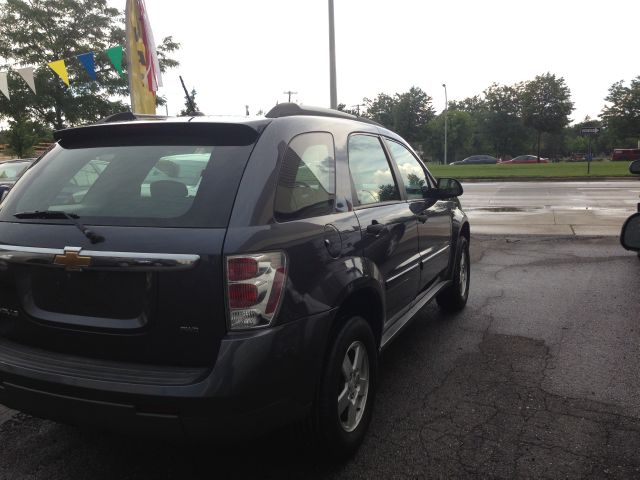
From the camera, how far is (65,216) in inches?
91.2

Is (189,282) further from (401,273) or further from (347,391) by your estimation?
(401,273)

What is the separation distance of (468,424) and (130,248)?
209cm

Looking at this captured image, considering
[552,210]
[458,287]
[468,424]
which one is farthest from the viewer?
[552,210]

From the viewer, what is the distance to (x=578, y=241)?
8.95 metres

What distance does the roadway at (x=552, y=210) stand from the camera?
34.2 ft

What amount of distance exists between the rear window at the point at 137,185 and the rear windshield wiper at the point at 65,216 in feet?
0.10

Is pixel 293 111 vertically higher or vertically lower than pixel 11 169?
higher

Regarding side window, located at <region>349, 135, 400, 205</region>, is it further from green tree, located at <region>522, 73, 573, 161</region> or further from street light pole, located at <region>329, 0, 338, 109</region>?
green tree, located at <region>522, 73, 573, 161</region>

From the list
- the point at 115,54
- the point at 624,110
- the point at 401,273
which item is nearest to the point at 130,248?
the point at 401,273

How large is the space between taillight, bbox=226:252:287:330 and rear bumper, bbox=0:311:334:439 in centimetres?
6

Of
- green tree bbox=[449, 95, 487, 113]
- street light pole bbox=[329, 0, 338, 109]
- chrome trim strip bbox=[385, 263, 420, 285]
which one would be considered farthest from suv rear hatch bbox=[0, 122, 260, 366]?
green tree bbox=[449, 95, 487, 113]

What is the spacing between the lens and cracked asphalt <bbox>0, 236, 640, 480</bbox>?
8.59 feet

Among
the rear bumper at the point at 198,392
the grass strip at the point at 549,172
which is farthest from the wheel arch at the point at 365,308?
the grass strip at the point at 549,172

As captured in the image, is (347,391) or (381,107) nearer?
(347,391)
